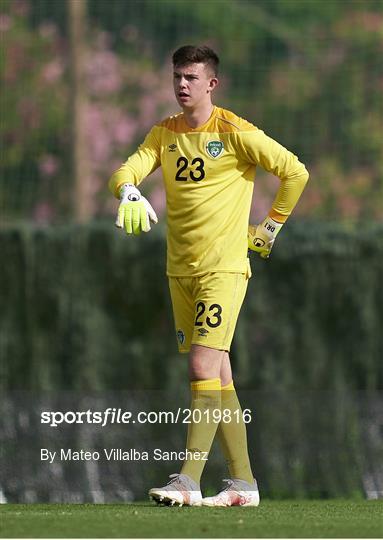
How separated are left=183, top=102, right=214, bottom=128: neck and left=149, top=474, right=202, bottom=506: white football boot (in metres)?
1.52

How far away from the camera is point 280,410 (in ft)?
28.9

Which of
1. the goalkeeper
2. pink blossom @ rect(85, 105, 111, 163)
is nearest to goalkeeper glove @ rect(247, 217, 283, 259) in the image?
the goalkeeper

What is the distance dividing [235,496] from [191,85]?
1.79 metres

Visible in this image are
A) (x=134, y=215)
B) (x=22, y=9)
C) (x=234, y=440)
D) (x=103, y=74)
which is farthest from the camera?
(x=103, y=74)

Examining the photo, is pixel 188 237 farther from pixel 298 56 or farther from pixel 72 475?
pixel 298 56

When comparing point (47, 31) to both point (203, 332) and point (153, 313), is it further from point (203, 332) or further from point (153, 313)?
point (203, 332)

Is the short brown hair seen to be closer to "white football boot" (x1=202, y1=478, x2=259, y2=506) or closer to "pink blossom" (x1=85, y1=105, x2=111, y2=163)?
"white football boot" (x1=202, y1=478, x2=259, y2=506)

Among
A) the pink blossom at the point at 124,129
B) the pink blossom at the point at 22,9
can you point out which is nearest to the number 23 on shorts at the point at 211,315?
the pink blossom at the point at 124,129

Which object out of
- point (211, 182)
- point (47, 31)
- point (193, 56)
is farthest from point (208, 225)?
point (47, 31)

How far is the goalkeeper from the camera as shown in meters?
6.86

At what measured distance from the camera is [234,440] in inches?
278

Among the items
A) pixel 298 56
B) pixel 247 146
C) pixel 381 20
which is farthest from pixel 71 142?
pixel 247 146

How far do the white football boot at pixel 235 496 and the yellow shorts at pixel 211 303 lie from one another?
61cm

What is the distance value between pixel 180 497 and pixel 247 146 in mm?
1520
